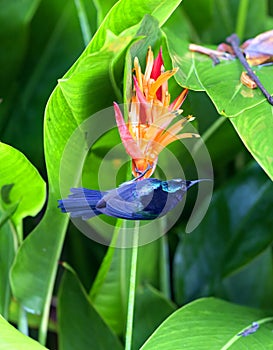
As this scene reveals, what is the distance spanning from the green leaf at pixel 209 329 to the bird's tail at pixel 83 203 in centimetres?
10

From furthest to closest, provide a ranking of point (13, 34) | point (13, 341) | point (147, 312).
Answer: point (13, 34)
point (147, 312)
point (13, 341)

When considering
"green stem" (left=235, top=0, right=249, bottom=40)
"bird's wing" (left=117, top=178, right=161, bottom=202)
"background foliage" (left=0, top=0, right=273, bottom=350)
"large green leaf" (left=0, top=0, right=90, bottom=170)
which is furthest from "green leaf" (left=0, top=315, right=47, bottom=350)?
"green stem" (left=235, top=0, right=249, bottom=40)

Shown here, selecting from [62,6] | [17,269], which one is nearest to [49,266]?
[17,269]

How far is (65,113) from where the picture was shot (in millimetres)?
456

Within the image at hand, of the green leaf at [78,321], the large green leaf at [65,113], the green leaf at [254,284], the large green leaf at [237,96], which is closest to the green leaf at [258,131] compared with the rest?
the large green leaf at [237,96]

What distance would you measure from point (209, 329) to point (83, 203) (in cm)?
15

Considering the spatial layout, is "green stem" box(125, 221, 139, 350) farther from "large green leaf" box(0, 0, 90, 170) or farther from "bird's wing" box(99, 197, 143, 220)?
"large green leaf" box(0, 0, 90, 170)

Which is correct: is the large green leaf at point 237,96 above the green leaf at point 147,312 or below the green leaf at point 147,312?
above

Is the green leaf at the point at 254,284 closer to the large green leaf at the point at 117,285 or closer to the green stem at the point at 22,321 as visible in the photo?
the large green leaf at the point at 117,285

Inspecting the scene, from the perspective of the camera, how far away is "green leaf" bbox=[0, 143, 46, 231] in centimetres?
44

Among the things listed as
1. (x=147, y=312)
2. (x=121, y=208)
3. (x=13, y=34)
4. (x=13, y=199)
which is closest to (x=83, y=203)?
(x=121, y=208)

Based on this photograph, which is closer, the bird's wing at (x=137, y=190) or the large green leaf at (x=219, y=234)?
the bird's wing at (x=137, y=190)

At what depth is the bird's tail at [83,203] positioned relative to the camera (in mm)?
401

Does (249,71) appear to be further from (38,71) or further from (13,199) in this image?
(38,71)
